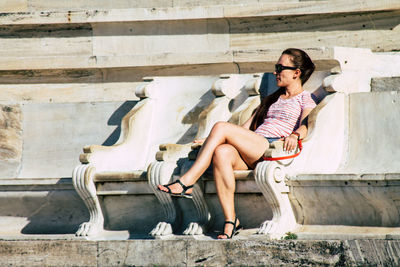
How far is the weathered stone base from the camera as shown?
7582 mm

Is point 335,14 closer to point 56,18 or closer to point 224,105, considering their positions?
point 224,105

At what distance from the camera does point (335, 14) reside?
1119cm

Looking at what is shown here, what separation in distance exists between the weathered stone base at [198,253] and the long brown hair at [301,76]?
150 cm

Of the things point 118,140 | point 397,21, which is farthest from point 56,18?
point 397,21

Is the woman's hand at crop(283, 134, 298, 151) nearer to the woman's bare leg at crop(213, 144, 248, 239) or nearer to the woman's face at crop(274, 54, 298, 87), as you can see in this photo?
the woman's bare leg at crop(213, 144, 248, 239)

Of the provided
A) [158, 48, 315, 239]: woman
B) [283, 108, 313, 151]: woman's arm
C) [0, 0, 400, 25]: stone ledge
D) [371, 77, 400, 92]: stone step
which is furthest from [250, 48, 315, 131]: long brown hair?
[0, 0, 400, 25]: stone ledge

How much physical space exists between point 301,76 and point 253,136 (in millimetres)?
866

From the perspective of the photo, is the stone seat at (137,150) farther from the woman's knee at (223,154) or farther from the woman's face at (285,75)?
the woman's face at (285,75)

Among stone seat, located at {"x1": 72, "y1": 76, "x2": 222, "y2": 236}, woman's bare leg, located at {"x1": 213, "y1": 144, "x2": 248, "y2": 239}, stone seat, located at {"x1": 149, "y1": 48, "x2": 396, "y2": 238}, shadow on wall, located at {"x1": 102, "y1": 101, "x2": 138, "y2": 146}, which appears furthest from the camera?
shadow on wall, located at {"x1": 102, "y1": 101, "x2": 138, "y2": 146}

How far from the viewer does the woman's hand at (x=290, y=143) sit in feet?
28.1

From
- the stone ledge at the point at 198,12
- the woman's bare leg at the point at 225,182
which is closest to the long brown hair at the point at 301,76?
the woman's bare leg at the point at 225,182

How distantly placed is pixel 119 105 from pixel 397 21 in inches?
115

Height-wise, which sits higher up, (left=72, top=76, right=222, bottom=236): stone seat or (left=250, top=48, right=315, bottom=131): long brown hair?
(left=250, top=48, right=315, bottom=131): long brown hair

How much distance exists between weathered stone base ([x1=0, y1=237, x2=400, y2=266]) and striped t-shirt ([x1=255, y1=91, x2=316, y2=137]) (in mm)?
1250
